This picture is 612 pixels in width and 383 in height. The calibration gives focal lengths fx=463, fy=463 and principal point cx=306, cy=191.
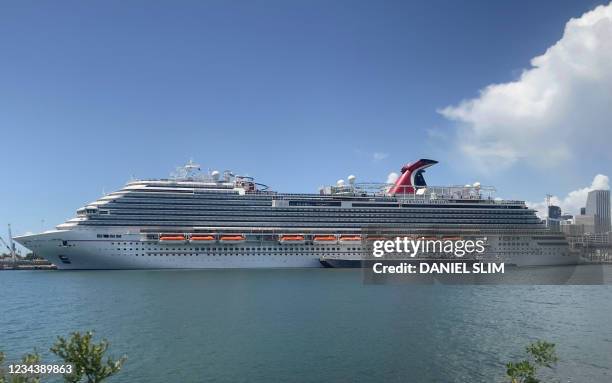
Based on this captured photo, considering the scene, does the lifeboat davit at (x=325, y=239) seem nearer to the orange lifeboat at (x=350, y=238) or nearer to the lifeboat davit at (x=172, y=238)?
the orange lifeboat at (x=350, y=238)

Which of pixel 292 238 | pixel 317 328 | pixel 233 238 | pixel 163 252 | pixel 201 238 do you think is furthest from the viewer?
pixel 292 238

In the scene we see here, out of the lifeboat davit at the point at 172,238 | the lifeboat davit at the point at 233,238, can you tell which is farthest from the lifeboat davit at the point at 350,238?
the lifeboat davit at the point at 172,238

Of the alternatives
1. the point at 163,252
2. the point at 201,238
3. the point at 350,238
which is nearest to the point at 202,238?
the point at 201,238

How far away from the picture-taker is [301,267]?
72.1 metres

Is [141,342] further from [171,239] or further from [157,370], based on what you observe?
[171,239]

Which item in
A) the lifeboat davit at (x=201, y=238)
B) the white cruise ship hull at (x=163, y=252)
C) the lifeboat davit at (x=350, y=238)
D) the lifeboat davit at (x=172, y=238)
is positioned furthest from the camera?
the lifeboat davit at (x=350, y=238)

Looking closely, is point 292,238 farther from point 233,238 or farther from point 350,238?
point 350,238

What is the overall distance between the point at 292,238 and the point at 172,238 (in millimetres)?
18126

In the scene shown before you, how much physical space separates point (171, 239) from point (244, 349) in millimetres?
46824

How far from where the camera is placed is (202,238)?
6844 cm

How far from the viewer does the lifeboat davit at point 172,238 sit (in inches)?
2625

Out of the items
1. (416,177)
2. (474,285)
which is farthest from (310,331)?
(416,177)

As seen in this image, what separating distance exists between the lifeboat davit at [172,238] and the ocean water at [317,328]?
1953 cm

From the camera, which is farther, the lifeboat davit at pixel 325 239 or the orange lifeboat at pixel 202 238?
the lifeboat davit at pixel 325 239
